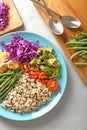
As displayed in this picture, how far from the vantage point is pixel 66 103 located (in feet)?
4.31

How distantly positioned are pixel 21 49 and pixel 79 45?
22 centimetres

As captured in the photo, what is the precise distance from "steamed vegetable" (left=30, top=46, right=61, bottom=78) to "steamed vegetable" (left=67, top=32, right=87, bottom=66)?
0.07 meters

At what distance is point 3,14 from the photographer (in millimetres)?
1397

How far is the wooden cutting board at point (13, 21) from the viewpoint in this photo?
1381mm

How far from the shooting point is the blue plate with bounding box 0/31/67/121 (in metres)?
1.26

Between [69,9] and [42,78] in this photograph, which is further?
[69,9]

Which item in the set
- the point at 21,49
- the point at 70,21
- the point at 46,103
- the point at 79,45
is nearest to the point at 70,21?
the point at 70,21

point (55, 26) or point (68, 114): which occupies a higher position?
point (55, 26)

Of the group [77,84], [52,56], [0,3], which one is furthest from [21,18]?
[77,84]

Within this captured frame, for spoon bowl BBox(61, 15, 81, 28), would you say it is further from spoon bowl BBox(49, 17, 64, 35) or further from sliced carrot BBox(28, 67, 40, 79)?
sliced carrot BBox(28, 67, 40, 79)

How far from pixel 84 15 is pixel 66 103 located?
0.35 metres

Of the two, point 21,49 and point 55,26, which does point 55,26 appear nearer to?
point 55,26

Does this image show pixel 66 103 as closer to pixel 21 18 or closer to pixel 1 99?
pixel 1 99

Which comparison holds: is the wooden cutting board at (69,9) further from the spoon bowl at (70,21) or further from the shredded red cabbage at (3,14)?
the shredded red cabbage at (3,14)
